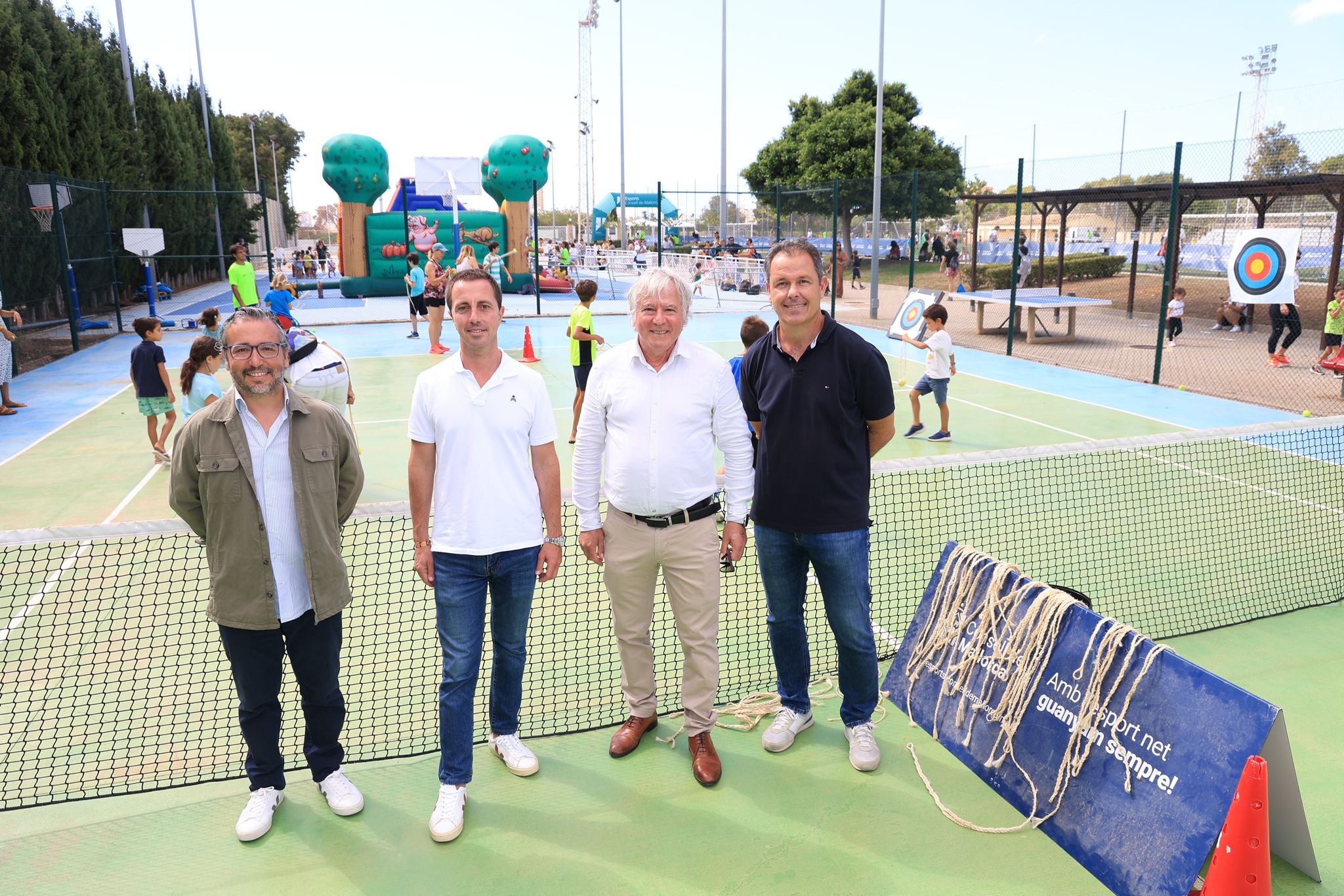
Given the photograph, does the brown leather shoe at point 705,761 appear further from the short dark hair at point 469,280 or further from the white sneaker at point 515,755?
the short dark hair at point 469,280

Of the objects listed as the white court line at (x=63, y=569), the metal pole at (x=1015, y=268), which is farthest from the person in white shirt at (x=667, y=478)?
the metal pole at (x=1015, y=268)

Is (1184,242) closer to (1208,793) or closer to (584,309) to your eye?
(584,309)

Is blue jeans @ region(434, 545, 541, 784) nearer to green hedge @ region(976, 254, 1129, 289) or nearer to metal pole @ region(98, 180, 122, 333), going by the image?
metal pole @ region(98, 180, 122, 333)

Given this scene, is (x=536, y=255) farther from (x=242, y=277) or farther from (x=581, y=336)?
(x=581, y=336)

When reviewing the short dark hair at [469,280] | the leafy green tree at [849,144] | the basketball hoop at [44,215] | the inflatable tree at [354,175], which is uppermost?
the leafy green tree at [849,144]

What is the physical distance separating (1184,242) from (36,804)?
2518cm

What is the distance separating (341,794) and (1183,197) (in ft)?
69.5

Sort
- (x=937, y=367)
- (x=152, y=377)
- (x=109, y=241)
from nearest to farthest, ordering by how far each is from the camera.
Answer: (x=152, y=377)
(x=937, y=367)
(x=109, y=241)

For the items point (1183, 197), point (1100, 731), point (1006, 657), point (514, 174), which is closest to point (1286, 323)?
point (1183, 197)

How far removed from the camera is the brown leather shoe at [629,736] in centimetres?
393

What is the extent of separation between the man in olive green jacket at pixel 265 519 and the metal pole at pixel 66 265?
56.5 feet


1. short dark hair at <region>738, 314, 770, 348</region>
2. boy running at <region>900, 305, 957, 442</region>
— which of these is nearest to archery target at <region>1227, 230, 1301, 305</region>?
boy running at <region>900, 305, 957, 442</region>

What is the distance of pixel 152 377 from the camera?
28.7 feet

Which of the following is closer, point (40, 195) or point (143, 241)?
point (40, 195)
